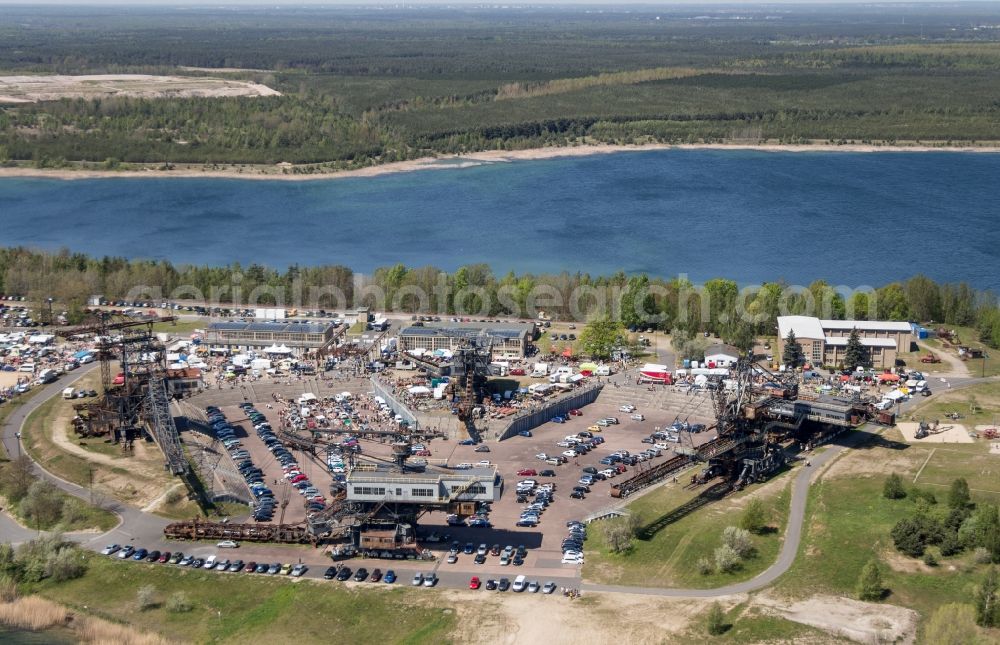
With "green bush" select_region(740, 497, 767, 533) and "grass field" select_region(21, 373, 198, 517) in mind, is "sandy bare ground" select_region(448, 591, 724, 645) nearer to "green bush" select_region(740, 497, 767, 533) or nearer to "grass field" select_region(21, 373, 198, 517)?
"green bush" select_region(740, 497, 767, 533)

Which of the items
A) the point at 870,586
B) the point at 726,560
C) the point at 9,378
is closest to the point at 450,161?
the point at 9,378

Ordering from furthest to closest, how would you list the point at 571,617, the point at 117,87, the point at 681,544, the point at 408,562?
the point at 117,87
the point at 681,544
the point at 408,562
the point at 571,617

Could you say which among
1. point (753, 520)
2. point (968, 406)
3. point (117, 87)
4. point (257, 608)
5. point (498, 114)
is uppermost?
point (117, 87)

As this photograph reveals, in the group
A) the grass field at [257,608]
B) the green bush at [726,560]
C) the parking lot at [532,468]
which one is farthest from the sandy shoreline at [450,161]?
the green bush at [726,560]

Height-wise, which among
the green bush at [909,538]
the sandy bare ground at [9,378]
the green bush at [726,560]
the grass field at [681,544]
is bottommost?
the sandy bare ground at [9,378]

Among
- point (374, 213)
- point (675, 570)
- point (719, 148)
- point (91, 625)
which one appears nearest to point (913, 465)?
point (675, 570)

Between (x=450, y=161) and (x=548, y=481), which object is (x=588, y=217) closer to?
(x=450, y=161)

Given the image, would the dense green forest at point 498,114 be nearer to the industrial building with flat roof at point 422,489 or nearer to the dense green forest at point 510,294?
the dense green forest at point 510,294
